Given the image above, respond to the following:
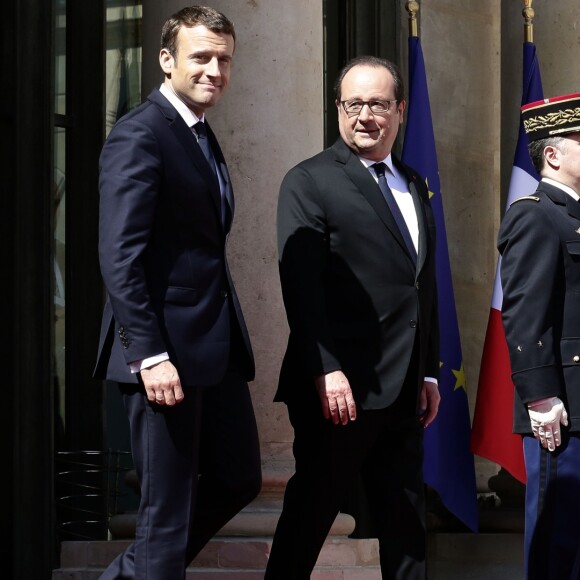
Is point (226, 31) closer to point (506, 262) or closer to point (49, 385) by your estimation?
point (506, 262)

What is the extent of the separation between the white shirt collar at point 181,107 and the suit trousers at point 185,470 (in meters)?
0.81

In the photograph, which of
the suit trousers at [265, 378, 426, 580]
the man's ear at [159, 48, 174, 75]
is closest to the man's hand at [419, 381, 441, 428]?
the suit trousers at [265, 378, 426, 580]

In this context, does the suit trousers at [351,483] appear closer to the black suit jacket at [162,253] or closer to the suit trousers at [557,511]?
the suit trousers at [557,511]

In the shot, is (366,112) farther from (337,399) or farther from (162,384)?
(162,384)

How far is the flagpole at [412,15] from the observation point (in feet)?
27.0

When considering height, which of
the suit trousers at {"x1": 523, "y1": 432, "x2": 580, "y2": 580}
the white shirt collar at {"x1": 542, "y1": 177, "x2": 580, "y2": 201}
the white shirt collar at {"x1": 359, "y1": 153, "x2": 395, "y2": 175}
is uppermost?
the white shirt collar at {"x1": 359, "y1": 153, "x2": 395, "y2": 175}

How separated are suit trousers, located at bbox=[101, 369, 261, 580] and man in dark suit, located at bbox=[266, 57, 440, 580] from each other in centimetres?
43

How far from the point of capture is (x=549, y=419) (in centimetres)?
521

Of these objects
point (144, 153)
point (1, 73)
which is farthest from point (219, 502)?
point (1, 73)

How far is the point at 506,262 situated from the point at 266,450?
1709 millimetres

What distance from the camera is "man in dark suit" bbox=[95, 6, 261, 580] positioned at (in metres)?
4.64

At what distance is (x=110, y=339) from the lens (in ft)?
15.8

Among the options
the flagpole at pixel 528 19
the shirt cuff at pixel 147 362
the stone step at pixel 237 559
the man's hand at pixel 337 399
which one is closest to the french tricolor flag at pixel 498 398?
the flagpole at pixel 528 19

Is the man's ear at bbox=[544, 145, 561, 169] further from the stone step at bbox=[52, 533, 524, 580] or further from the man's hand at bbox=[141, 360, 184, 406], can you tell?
the stone step at bbox=[52, 533, 524, 580]
